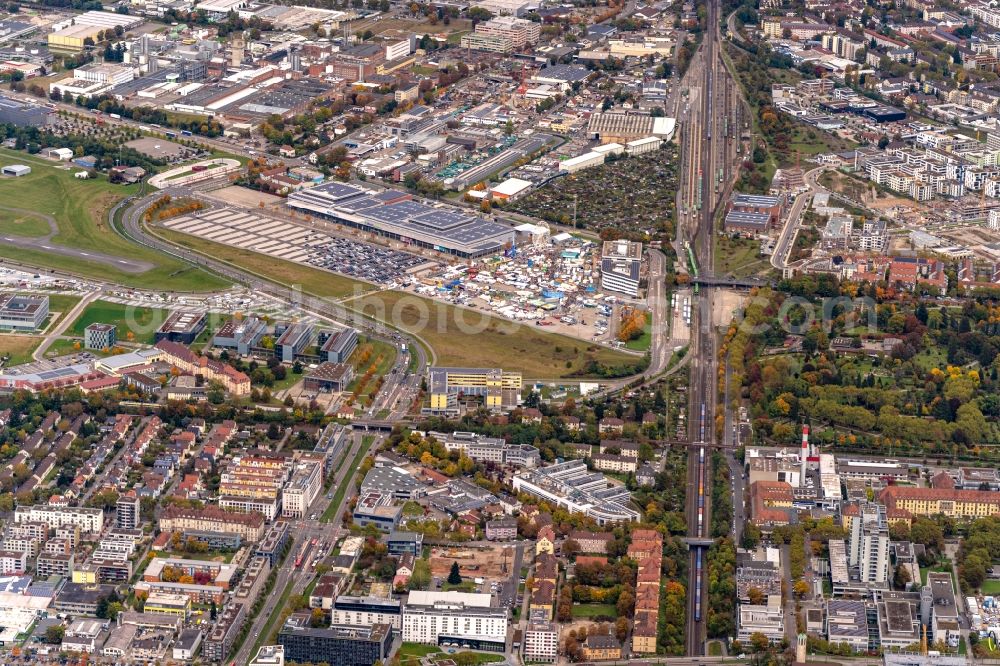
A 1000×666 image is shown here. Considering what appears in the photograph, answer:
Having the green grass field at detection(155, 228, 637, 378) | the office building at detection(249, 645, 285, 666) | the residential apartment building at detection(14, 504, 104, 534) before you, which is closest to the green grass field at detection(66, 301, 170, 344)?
the green grass field at detection(155, 228, 637, 378)

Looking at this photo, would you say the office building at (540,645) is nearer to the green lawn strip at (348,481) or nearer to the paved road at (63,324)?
the green lawn strip at (348,481)

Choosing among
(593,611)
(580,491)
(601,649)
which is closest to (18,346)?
(580,491)

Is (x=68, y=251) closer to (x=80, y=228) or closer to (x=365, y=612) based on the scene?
(x=80, y=228)

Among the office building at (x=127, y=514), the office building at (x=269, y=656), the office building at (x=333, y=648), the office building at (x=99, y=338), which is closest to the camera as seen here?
the office building at (x=269, y=656)

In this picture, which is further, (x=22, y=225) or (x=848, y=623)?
(x=22, y=225)

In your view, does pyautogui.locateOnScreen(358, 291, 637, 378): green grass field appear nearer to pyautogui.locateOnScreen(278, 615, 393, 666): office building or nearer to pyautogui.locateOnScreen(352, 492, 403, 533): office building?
pyautogui.locateOnScreen(352, 492, 403, 533): office building

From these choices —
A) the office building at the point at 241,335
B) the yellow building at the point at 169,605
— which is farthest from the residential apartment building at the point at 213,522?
the office building at the point at 241,335

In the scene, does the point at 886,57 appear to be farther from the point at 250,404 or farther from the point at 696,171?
the point at 250,404

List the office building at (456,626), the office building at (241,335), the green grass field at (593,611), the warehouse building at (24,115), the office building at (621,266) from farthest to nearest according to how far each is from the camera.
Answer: the warehouse building at (24,115), the office building at (621,266), the office building at (241,335), the green grass field at (593,611), the office building at (456,626)
